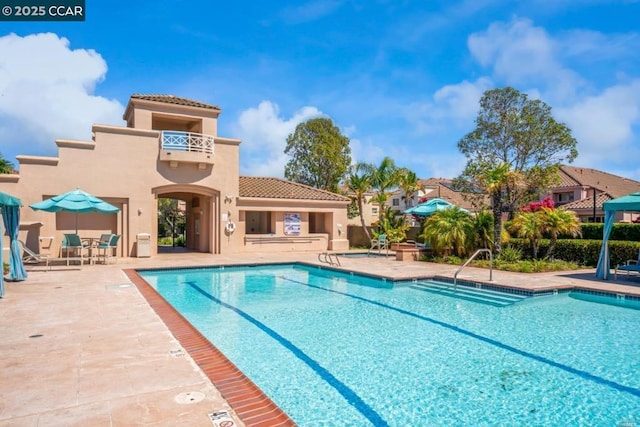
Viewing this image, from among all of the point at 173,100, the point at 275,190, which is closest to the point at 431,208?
the point at 275,190

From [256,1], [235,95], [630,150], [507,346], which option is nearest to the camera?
[507,346]

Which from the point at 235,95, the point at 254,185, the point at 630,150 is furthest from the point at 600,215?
the point at 235,95

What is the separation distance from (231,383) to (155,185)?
686 inches

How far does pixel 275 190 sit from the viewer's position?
83.6ft

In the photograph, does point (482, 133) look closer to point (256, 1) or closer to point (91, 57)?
point (256, 1)

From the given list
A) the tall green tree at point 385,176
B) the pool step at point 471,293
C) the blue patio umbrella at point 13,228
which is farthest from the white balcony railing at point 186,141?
the tall green tree at point 385,176

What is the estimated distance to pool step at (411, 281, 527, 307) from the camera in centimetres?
1066

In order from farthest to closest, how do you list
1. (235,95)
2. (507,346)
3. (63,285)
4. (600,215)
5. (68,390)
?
(600,215)
(235,95)
(63,285)
(507,346)
(68,390)

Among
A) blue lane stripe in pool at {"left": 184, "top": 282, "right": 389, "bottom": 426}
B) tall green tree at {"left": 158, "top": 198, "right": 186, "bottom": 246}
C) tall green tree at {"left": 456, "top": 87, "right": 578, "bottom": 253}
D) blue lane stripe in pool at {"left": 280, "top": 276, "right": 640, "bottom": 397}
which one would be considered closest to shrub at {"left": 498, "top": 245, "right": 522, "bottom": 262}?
tall green tree at {"left": 456, "top": 87, "right": 578, "bottom": 253}

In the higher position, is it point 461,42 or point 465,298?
point 461,42

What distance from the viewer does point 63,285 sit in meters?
10.8

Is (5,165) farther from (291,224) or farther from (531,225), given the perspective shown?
(531,225)

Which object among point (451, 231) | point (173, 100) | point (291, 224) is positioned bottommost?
point (451, 231)

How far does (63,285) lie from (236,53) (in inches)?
423
